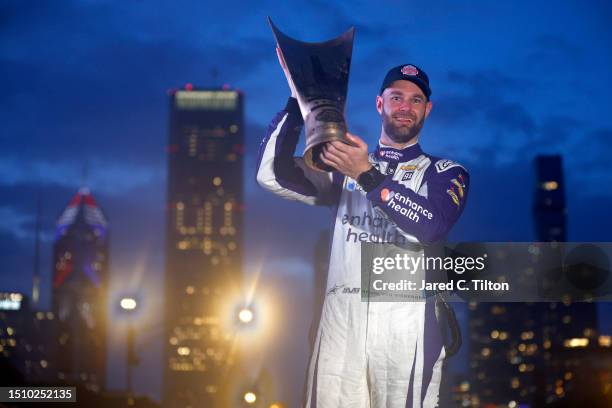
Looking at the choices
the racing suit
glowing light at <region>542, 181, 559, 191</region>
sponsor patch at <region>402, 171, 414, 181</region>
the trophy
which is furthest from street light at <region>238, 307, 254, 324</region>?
glowing light at <region>542, 181, 559, 191</region>

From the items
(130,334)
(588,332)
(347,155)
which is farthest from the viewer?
(588,332)

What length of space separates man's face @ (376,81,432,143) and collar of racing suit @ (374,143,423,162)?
75 millimetres

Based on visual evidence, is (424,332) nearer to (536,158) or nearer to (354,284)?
(354,284)

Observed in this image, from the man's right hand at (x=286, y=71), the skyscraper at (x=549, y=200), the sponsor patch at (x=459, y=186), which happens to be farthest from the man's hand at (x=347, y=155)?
the skyscraper at (x=549, y=200)

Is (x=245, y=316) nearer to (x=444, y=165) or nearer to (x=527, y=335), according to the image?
(x=444, y=165)

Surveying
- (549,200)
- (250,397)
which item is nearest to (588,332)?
(549,200)

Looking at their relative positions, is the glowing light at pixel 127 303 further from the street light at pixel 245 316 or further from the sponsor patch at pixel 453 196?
the sponsor patch at pixel 453 196

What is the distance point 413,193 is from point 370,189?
1.08 feet

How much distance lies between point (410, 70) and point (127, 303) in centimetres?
909

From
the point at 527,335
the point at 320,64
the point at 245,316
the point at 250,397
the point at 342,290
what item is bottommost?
the point at 527,335

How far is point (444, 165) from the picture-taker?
20.8ft

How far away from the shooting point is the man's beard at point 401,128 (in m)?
6.35

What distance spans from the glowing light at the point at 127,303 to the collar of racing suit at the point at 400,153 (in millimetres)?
8686

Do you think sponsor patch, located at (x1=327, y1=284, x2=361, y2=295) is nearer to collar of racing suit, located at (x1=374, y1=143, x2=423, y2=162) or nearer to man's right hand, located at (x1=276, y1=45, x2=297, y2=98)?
collar of racing suit, located at (x1=374, y1=143, x2=423, y2=162)
